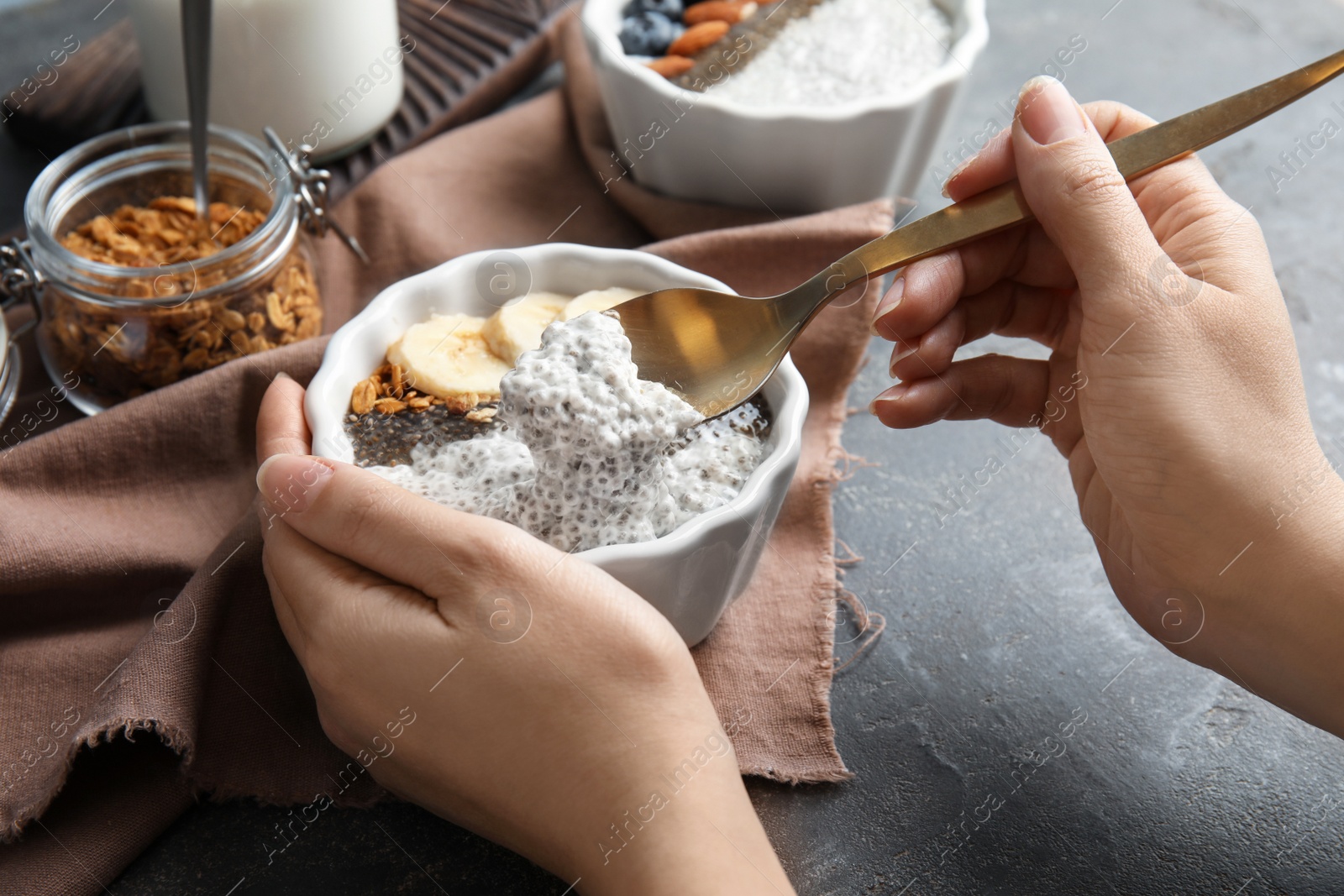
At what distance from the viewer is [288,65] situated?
1.09m

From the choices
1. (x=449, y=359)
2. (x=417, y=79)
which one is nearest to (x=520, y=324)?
(x=449, y=359)

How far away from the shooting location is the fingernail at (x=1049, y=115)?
2.47ft

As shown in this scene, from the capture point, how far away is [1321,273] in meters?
1.18

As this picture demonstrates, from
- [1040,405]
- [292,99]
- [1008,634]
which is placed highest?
[292,99]

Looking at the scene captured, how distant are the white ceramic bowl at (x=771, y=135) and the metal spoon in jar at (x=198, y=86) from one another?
0.39 metres

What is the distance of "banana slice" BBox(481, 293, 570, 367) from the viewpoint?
891 millimetres

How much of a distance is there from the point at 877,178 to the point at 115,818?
3.00 ft

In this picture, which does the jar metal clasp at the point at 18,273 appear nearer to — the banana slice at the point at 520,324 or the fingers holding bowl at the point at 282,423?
the fingers holding bowl at the point at 282,423

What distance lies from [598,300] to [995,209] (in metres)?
0.33

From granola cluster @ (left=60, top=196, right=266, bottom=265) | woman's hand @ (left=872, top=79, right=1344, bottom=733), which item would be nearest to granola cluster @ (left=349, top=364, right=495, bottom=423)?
granola cluster @ (left=60, top=196, right=266, bottom=265)

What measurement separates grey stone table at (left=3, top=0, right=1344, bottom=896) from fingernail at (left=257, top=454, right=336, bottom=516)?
237 mm

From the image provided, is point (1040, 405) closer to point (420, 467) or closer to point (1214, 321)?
point (1214, 321)

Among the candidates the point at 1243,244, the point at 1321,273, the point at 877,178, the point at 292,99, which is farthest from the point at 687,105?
the point at 1321,273

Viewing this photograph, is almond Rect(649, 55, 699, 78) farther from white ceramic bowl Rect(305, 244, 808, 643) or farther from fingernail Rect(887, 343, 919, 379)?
fingernail Rect(887, 343, 919, 379)
